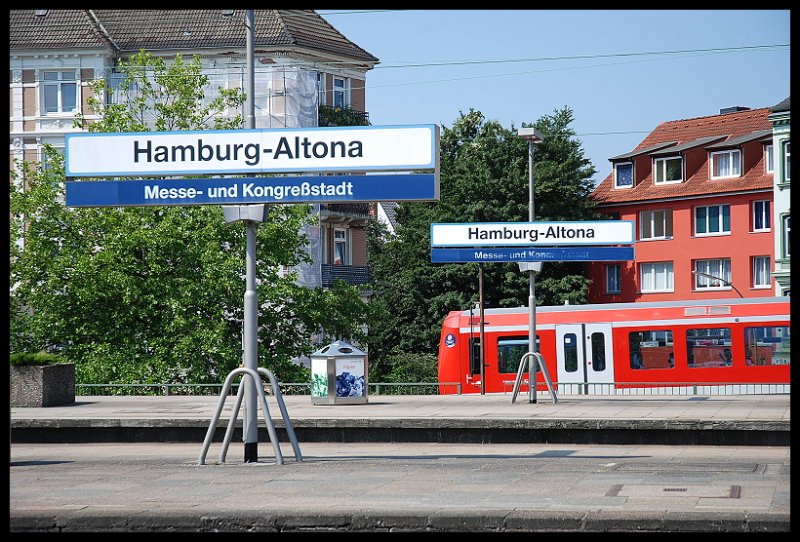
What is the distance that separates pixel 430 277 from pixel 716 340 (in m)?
27.7

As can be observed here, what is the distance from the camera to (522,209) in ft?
205

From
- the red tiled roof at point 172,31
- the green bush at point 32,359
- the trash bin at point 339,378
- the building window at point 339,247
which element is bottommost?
the trash bin at point 339,378

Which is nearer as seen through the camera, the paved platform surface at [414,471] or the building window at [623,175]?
the paved platform surface at [414,471]

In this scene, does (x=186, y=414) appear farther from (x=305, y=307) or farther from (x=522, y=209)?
(x=522, y=209)

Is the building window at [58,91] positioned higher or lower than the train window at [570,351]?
higher

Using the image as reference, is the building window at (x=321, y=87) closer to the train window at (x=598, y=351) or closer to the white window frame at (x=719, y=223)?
the white window frame at (x=719, y=223)

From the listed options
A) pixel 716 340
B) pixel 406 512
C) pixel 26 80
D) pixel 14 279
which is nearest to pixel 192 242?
pixel 14 279

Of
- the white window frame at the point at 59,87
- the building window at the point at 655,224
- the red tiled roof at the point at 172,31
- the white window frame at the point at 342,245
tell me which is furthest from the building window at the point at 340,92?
the building window at the point at 655,224

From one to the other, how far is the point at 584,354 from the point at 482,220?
26.9 metres

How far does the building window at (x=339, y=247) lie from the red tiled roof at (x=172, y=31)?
8.38 m

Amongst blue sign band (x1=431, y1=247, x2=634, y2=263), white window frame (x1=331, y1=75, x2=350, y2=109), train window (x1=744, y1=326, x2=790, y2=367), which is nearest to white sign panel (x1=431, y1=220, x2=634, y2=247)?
blue sign band (x1=431, y1=247, x2=634, y2=263)

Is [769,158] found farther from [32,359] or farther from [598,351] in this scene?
[32,359]

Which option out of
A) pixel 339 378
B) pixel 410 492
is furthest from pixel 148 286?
pixel 410 492

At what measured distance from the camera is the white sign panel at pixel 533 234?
2195cm
